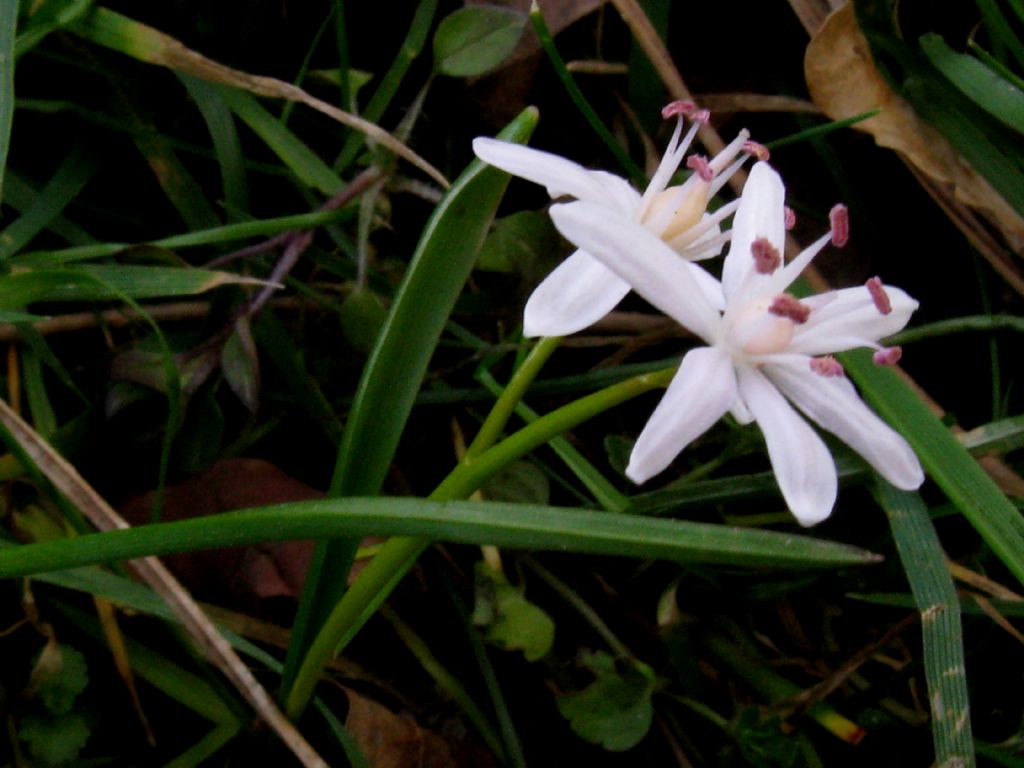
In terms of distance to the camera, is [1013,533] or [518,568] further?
[518,568]

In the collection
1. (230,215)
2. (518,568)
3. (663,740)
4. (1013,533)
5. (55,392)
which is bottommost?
(663,740)

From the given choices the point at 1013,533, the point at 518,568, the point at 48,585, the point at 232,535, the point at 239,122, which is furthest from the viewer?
the point at 239,122

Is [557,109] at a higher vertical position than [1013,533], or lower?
higher

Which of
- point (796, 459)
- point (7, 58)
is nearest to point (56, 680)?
point (7, 58)

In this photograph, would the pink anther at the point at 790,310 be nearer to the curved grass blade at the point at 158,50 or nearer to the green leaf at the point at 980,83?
the curved grass blade at the point at 158,50

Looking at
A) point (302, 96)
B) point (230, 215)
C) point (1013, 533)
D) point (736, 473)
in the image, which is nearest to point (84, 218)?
point (230, 215)

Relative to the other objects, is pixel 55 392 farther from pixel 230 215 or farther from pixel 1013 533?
pixel 1013 533
